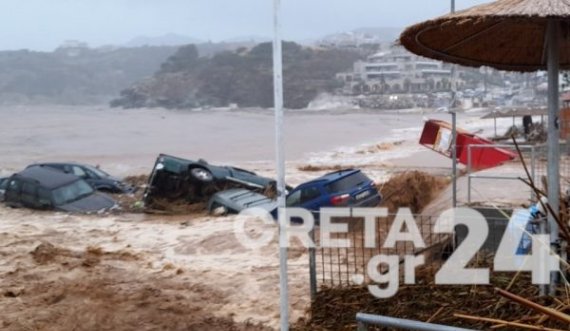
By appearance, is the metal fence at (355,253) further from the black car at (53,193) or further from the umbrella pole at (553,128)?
the black car at (53,193)

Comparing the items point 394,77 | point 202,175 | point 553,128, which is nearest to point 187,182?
point 202,175

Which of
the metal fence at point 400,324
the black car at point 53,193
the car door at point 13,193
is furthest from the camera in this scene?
the car door at point 13,193

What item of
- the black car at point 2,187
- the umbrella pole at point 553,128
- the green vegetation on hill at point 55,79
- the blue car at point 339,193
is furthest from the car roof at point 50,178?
the green vegetation on hill at point 55,79

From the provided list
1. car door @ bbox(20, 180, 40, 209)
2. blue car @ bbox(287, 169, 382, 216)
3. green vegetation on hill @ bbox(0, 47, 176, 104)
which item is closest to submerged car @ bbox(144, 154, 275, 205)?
car door @ bbox(20, 180, 40, 209)

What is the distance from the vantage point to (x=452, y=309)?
4340 millimetres

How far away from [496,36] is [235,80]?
134 metres

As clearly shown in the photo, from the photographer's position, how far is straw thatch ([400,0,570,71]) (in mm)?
3766

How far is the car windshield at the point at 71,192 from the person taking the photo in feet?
55.7

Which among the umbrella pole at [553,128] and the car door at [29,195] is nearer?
the umbrella pole at [553,128]

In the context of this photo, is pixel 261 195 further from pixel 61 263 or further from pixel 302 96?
pixel 302 96

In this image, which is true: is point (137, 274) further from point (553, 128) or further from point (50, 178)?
point (50, 178)

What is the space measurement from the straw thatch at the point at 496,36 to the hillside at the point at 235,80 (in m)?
117

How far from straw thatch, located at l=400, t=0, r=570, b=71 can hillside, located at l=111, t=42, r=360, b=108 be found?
4589 inches

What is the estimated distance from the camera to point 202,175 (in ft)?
55.8
